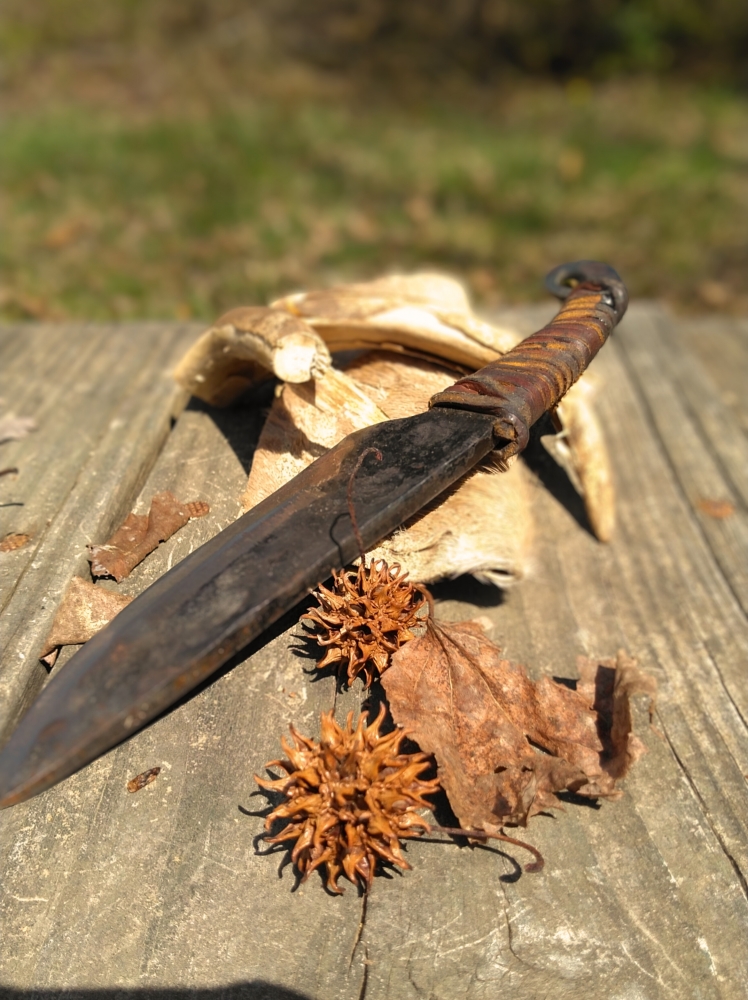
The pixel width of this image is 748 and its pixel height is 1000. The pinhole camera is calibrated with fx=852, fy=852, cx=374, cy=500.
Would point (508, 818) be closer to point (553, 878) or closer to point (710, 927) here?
point (553, 878)

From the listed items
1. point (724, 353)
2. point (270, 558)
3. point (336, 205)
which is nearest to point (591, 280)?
point (270, 558)

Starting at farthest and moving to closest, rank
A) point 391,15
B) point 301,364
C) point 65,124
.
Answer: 1. point 391,15
2. point 65,124
3. point 301,364

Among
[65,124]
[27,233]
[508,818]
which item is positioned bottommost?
[508,818]

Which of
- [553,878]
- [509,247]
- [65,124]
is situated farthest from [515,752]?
[65,124]

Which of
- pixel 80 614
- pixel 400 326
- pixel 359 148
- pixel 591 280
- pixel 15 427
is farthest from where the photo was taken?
pixel 359 148

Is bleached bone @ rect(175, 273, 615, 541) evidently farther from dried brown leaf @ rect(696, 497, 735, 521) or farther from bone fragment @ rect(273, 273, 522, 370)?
dried brown leaf @ rect(696, 497, 735, 521)

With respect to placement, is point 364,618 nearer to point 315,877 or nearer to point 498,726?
point 498,726
